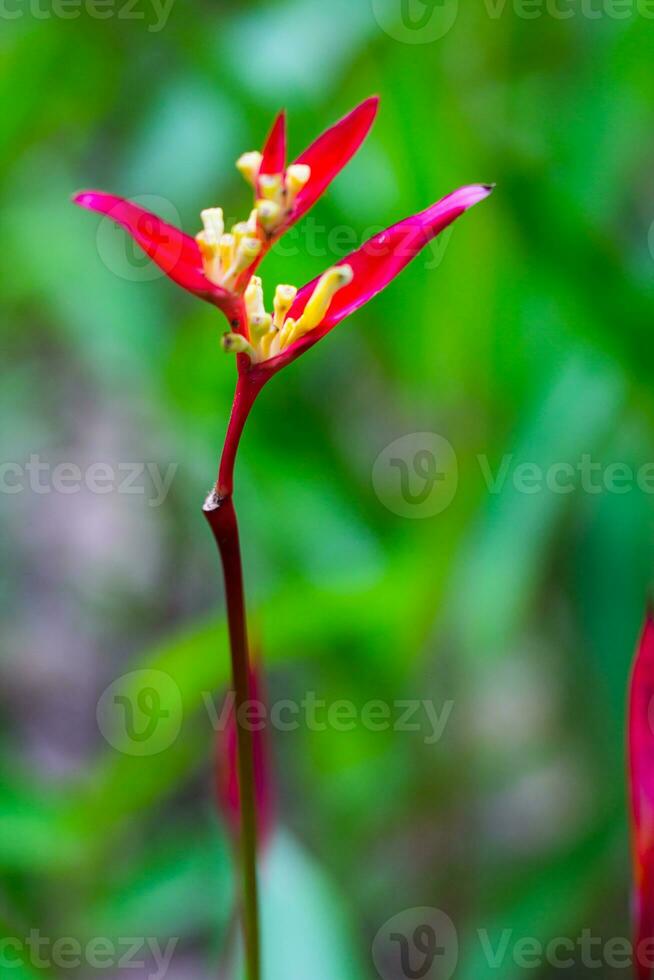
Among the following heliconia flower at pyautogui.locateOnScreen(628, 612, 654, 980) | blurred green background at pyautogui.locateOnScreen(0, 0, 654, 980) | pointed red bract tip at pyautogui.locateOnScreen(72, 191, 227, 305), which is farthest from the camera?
blurred green background at pyautogui.locateOnScreen(0, 0, 654, 980)

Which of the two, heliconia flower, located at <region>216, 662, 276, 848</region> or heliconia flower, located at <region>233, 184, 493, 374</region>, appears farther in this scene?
heliconia flower, located at <region>216, 662, 276, 848</region>

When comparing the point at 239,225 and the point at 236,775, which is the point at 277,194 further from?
the point at 236,775

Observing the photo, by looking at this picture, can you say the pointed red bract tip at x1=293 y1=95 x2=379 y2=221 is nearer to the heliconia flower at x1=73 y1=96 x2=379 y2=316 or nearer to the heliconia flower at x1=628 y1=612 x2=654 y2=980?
the heliconia flower at x1=73 y1=96 x2=379 y2=316

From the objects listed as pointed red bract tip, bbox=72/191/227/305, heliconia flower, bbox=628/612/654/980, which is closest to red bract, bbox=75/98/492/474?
pointed red bract tip, bbox=72/191/227/305

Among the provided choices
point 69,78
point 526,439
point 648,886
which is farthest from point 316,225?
point 648,886

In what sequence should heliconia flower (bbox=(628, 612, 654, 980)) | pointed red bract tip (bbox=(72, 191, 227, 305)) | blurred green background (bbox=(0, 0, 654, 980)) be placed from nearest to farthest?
pointed red bract tip (bbox=(72, 191, 227, 305)) < heliconia flower (bbox=(628, 612, 654, 980)) < blurred green background (bbox=(0, 0, 654, 980))

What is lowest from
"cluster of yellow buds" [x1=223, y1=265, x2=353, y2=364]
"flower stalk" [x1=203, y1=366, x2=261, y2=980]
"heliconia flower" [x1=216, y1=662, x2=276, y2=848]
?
"heliconia flower" [x1=216, y1=662, x2=276, y2=848]

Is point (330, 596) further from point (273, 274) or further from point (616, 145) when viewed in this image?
point (616, 145)

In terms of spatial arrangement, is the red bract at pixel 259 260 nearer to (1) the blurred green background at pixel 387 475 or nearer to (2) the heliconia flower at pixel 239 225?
(2) the heliconia flower at pixel 239 225
